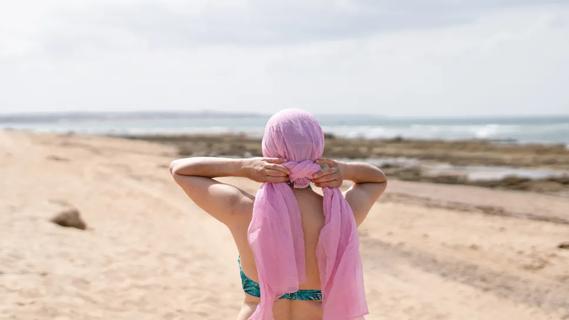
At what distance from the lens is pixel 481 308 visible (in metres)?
7.39

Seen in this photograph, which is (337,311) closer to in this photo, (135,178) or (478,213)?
(478,213)

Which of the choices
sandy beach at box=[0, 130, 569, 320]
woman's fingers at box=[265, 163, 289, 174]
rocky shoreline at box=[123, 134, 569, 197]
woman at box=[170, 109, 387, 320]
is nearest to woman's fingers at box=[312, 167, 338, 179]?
woman at box=[170, 109, 387, 320]

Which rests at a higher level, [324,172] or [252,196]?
[324,172]

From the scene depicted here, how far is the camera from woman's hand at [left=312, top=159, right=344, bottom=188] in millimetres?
2707

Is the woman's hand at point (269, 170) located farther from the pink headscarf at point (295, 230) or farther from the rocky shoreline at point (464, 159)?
→ the rocky shoreline at point (464, 159)

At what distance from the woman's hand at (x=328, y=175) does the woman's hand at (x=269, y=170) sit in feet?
0.41

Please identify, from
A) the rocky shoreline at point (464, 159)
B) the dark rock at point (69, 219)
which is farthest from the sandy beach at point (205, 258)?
the rocky shoreline at point (464, 159)

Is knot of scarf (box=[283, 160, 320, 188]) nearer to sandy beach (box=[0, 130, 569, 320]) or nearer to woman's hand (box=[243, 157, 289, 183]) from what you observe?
woman's hand (box=[243, 157, 289, 183])

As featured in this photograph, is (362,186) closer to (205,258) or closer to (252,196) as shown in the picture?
(252,196)

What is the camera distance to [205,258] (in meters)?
9.10

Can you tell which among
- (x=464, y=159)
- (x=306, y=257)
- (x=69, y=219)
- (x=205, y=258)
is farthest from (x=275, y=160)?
(x=464, y=159)

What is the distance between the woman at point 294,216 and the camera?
8.83 ft

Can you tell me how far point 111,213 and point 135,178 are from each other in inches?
249

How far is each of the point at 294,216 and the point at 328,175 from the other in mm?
213
